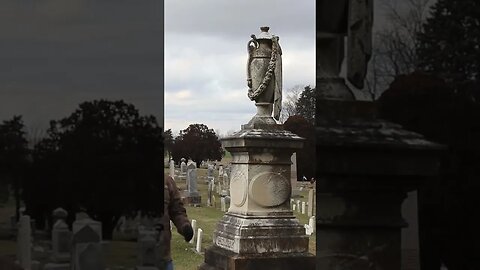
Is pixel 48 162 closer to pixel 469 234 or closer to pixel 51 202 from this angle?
pixel 51 202

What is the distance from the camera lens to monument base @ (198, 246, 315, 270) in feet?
21.3

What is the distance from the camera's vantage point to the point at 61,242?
2154mm

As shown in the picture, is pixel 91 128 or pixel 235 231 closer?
pixel 91 128

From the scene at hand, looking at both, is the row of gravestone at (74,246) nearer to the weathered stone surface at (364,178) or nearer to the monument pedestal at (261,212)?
the weathered stone surface at (364,178)

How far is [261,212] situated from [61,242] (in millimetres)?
4727

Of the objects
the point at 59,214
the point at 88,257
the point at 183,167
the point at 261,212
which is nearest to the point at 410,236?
the point at 88,257

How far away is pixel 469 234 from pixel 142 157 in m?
1.21

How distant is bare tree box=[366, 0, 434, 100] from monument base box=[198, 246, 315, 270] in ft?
15.3

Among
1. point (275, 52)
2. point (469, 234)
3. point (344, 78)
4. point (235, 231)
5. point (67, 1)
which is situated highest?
point (275, 52)

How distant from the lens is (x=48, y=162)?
218 cm

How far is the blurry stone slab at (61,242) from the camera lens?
7.06 ft

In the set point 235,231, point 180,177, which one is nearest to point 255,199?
point 235,231

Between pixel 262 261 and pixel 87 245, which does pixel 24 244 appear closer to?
pixel 87 245

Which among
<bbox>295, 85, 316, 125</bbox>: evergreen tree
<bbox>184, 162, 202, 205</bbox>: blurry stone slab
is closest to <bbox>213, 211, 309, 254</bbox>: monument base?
<bbox>295, 85, 316, 125</bbox>: evergreen tree
